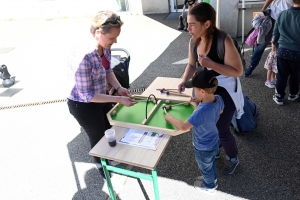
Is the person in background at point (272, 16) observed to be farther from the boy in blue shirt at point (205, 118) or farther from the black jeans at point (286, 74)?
the boy in blue shirt at point (205, 118)

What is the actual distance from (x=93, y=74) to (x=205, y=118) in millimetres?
861

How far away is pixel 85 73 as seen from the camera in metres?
1.72

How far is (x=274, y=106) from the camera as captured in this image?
3195mm

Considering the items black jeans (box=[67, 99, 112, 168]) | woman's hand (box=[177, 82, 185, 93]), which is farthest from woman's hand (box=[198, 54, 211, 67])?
black jeans (box=[67, 99, 112, 168])

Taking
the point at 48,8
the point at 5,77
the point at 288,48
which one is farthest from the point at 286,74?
the point at 48,8

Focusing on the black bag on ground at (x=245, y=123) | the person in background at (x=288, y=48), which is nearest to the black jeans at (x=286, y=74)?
the person in background at (x=288, y=48)

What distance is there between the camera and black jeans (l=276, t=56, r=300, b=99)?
294 cm

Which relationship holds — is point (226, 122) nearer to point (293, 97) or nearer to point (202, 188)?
point (202, 188)

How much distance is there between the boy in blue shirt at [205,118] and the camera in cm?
165

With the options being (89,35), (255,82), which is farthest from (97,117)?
(255,82)

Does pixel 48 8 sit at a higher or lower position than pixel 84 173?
higher

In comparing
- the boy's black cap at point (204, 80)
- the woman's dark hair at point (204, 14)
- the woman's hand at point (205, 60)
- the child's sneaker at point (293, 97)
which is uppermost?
the woman's dark hair at point (204, 14)

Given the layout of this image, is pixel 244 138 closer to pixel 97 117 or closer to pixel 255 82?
pixel 255 82

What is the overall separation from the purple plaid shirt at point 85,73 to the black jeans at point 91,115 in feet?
0.29
